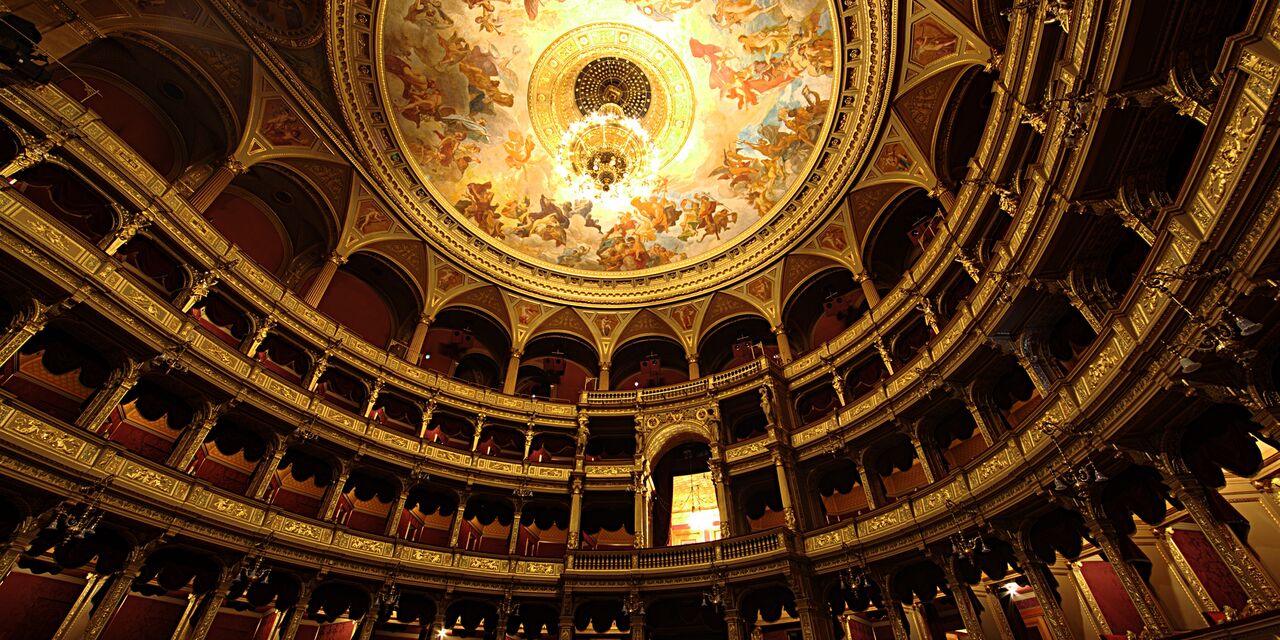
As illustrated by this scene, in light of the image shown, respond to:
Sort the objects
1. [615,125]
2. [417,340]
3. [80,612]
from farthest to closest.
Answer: [417,340]
[615,125]
[80,612]

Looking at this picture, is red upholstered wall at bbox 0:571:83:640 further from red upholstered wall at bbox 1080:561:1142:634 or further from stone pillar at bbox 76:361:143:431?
red upholstered wall at bbox 1080:561:1142:634

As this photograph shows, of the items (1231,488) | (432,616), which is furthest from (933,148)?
(432,616)

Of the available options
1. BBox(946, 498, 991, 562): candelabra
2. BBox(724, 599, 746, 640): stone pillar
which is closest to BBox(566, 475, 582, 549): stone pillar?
BBox(724, 599, 746, 640): stone pillar

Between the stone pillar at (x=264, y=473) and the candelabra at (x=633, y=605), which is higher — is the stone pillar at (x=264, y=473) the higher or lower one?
the higher one

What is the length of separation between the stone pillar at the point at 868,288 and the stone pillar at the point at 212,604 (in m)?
20.2

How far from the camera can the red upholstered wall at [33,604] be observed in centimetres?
1308

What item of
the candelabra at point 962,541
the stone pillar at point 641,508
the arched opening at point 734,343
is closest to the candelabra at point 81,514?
the stone pillar at point 641,508

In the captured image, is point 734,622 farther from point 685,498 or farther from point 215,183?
point 215,183

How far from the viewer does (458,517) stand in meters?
18.3

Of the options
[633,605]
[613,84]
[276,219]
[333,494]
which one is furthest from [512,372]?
[613,84]

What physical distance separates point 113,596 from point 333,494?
207 inches

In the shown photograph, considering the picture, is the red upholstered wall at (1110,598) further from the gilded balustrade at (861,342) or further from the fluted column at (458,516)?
the fluted column at (458,516)

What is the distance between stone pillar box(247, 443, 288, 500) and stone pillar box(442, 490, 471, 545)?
5530mm

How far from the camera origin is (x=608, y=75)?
22531mm
